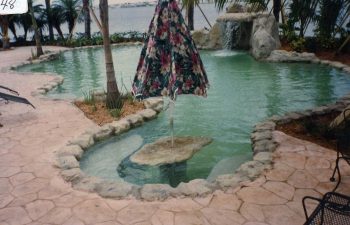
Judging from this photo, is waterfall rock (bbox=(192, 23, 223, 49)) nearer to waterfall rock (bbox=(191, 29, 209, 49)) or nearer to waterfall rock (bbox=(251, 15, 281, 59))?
waterfall rock (bbox=(191, 29, 209, 49))

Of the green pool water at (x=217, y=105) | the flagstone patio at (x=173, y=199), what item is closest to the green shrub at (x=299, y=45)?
the green pool water at (x=217, y=105)

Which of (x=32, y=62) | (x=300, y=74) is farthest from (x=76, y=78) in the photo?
(x=300, y=74)

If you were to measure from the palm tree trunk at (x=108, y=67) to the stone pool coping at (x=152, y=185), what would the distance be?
70 centimetres

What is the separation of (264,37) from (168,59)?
10040 millimetres

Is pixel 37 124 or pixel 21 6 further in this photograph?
pixel 37 124

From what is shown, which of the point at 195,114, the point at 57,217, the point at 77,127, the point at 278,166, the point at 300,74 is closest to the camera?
the point at 57,217

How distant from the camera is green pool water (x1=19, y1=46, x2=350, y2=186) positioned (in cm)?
543

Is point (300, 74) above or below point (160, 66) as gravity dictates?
below

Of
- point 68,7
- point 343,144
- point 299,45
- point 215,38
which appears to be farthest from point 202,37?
point 343,144

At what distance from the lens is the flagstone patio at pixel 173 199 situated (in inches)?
149

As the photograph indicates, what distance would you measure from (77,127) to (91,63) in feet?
30.1

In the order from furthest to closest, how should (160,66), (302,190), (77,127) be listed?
(77,127) → (160,66) → (302,190)

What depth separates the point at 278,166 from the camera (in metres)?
4.79

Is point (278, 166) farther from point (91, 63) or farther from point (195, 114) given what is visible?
point (91, 63)
